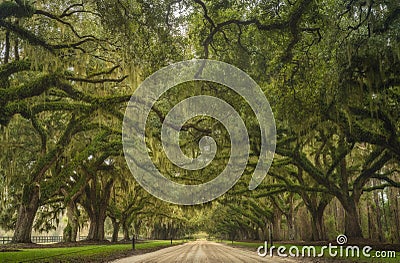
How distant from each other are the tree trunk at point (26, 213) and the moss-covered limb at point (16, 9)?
11526mm

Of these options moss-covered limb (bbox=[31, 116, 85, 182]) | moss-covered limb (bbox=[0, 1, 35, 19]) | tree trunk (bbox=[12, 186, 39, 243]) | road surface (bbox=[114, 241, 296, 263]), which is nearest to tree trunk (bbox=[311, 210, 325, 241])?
road surface (bbox=[114, 241, 296, 263])

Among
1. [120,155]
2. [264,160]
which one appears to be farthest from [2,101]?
[264,160]

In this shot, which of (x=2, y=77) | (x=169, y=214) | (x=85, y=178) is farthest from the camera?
(x=169, y=214)

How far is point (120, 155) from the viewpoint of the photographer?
20.5 metres

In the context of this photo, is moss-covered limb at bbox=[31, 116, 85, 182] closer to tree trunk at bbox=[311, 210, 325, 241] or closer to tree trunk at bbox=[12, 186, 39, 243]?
tree trunk at bbox=[12, 186, 39, 243]

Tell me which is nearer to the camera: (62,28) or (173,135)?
(62,28)

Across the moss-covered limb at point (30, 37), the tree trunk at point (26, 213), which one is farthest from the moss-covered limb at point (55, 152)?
the moss-covered limb at point (30, 37)

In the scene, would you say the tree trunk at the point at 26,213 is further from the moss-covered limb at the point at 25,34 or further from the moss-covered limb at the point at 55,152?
the moss-covered limb at the point at 25,34

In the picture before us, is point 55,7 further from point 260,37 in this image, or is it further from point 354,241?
point 354,241

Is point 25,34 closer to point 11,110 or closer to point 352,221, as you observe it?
point 11,110

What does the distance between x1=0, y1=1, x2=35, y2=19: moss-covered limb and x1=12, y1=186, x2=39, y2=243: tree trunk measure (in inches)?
454

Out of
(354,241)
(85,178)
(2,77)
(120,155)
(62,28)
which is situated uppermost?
(62,28)

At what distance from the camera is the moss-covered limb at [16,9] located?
862cm

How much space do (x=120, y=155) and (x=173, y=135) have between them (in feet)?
15.7
